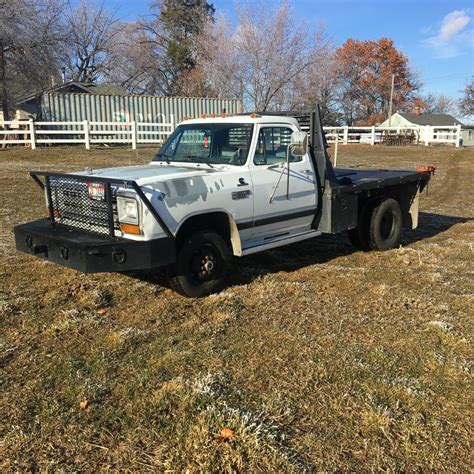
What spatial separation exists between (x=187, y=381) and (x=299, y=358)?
929 mm

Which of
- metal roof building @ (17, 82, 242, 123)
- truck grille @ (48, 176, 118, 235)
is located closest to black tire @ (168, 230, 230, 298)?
truck grille @ (48, 176, 118, 235)

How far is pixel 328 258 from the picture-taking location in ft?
22.8

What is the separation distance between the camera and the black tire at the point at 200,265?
4.94 m

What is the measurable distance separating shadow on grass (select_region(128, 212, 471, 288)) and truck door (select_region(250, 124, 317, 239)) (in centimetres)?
59

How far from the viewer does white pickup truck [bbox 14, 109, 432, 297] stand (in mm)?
4520

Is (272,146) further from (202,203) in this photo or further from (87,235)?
(87,235)

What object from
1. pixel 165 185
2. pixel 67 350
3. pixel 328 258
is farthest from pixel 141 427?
pixel 328 258

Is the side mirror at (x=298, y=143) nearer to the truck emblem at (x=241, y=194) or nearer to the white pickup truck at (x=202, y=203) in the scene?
the white pickup truck at (x=202, y=203)

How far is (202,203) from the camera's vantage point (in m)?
4.88

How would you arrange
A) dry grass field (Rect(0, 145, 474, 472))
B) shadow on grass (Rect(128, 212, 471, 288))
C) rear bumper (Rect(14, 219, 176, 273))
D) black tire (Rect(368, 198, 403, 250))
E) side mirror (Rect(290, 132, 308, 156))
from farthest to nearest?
black tire (Rect(368, 198, 403, 250)) < shadow on grass (Rect(128, 212, 471, 288)) < side mirror (Rect(290, 132, 308, 156)) < rear bumper (Rect(14, 219, 176, 273)) < dry grass field (Rect(0, 145, 474, 472))

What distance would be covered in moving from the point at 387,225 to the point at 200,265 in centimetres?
355

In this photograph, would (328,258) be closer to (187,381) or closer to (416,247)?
(416,247)

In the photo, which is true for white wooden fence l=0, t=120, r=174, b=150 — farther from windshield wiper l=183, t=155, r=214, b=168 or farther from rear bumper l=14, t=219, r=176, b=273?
rear bumper l=14, t=219, r=176, b=273

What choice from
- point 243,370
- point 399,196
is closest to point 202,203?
point 243,370
